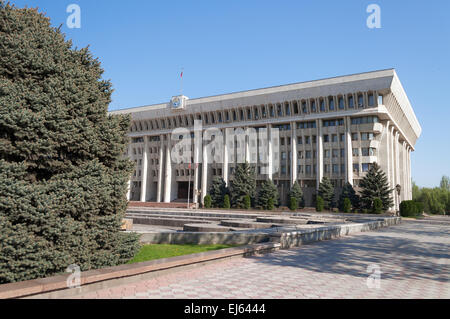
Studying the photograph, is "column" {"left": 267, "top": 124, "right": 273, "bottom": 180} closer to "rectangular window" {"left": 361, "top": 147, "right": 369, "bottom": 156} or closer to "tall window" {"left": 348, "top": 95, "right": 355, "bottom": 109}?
"tall window" {"left": 348, "top": 95, "right": 355, "bottom": 109}

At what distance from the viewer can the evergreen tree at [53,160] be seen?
214 inches

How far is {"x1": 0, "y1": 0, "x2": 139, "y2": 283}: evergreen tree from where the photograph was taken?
5.45 metres

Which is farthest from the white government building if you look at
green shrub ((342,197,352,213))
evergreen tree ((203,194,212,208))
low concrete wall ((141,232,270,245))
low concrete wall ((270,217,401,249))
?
low concrete wall ((141,232,270,245))

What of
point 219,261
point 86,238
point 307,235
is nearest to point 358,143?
point 307,235

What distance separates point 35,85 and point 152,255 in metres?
4.61

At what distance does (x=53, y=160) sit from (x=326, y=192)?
4173 centimetres

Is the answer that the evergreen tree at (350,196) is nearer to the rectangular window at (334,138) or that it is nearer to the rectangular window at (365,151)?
the rectangular window at (365,151)

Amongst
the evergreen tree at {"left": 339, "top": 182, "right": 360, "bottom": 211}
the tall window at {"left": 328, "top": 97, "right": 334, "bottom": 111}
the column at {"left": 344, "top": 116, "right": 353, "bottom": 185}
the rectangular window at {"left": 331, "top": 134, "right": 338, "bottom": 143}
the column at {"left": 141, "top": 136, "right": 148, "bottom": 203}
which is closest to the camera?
the evergreen tree at {"left": 339, "top": 182, "right": 360, "bottom": 211}

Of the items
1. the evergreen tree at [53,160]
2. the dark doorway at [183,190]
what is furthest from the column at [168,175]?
the evergreen tree at [53,160]

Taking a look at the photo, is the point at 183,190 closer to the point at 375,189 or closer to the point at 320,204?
the point at 320,204

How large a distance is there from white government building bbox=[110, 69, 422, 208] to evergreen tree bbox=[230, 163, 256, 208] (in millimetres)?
3551

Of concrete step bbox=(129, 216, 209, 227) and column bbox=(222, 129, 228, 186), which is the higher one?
column bbox=(222, 129, 228, 186)

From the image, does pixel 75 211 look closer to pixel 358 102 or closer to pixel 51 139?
pixel 51 139
